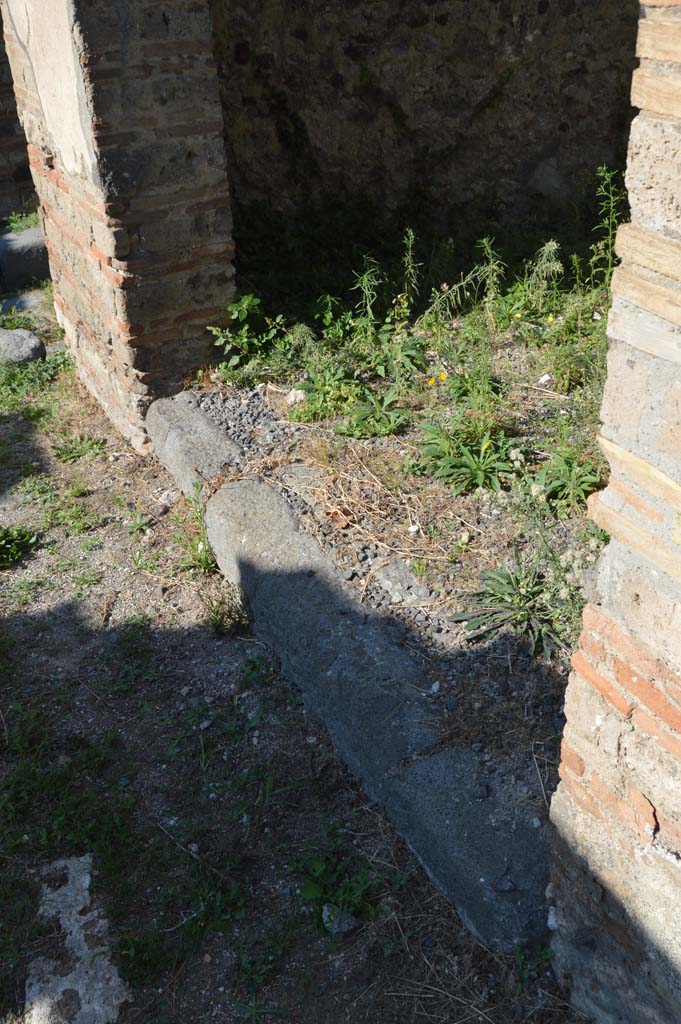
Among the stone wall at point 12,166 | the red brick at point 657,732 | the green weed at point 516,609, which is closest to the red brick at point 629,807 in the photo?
the red brick at point 657,732

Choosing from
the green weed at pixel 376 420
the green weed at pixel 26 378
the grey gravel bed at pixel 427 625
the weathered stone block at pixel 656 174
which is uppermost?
the weathered stone block at pixel 656 174

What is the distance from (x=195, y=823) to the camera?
119 inches

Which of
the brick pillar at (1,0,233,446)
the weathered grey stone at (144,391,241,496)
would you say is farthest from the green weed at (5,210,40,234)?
the weathered grey stone at (144,391,241,496)

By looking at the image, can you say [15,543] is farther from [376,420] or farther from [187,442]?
[376,420]

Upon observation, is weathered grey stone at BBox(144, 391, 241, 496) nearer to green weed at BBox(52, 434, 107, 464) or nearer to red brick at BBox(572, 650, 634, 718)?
green weed at BBox(52, 434, 107, 464)

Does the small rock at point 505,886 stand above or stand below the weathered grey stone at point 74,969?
above

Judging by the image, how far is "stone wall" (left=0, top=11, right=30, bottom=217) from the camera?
8.42 m

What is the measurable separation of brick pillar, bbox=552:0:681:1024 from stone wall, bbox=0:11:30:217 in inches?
322

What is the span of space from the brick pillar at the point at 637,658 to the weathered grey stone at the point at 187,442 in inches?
100

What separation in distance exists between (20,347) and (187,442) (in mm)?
2176

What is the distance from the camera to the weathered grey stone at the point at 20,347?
236 inches

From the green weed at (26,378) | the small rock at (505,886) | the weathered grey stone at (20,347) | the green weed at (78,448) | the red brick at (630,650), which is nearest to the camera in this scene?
the red brick at (630,650)

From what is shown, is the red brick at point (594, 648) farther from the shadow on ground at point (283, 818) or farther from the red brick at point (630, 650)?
the shadow on ground at point (283, 818)

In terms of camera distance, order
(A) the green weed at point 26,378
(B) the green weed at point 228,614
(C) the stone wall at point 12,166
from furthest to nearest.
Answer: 1. (C) the stone wall at point 12,166
2. (A) the green weed at point 26,378
3. (B) the green weed at point 228,614
